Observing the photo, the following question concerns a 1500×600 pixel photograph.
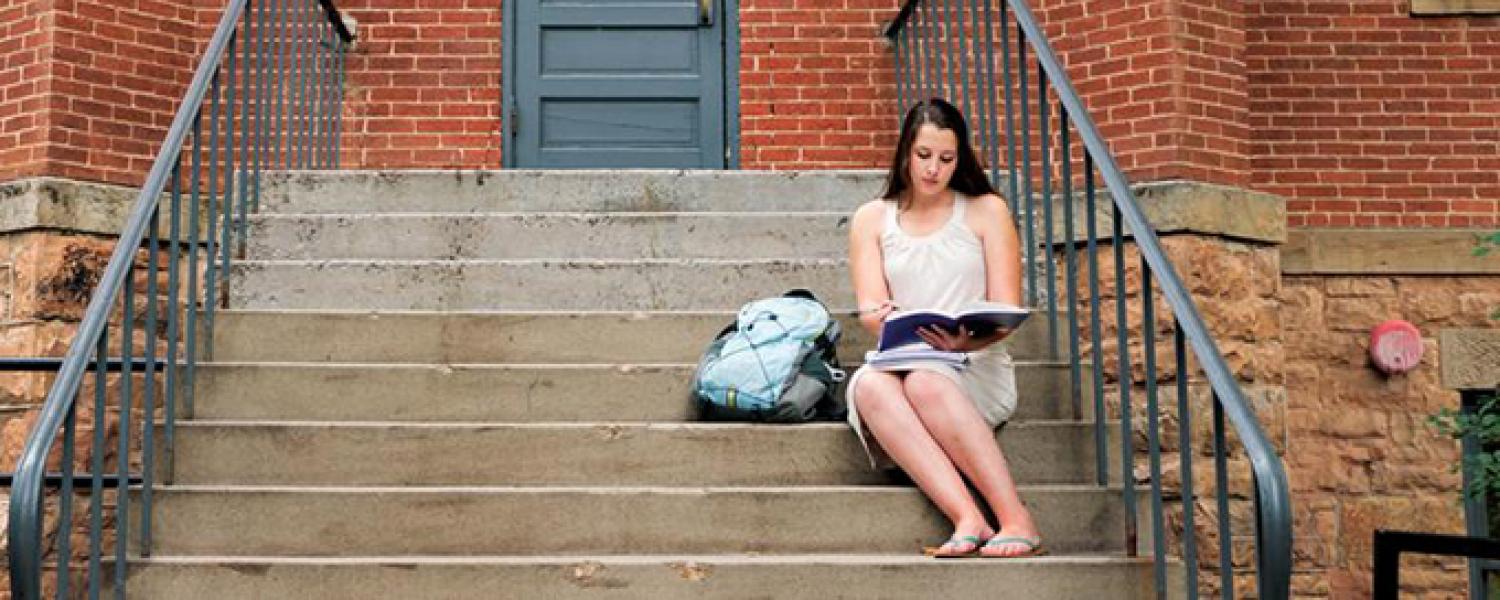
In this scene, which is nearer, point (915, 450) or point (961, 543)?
point (961, 543)

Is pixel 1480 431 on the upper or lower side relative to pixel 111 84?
lower

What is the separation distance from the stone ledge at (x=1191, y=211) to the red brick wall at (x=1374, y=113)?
927 mm

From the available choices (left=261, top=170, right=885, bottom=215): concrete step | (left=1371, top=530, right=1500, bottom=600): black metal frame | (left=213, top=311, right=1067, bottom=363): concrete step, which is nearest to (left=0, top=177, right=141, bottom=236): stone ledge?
(left=261, top=170, right=885, bottom=215): concrete step

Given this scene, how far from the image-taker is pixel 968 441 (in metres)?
3.73

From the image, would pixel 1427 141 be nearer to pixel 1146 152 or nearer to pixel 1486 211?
pixel 1486 211

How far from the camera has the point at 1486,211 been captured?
689cm

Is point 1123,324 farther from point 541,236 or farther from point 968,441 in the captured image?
point 541,236

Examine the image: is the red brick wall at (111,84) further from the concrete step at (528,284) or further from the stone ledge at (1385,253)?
the stone ledge at (1385,253)

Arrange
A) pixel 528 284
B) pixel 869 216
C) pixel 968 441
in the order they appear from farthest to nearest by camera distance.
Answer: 1. pixel 528 284
2. pixel 869 216
3. pixel 968 441

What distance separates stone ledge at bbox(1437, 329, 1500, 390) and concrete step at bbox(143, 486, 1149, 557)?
3.67 meters

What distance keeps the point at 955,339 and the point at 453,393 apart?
1.50m

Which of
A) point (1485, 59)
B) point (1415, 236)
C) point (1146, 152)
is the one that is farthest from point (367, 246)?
point (1485, 59)

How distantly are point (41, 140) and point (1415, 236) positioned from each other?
5.94 metres

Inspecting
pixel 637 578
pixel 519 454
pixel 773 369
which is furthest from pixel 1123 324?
pixel 519 454
